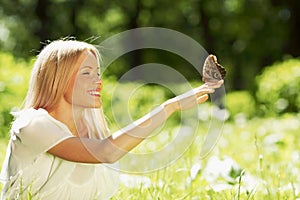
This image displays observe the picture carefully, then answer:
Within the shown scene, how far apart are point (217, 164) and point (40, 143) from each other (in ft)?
3.85

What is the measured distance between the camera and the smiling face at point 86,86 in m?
2.81

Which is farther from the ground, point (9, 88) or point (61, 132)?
point (9, 88)

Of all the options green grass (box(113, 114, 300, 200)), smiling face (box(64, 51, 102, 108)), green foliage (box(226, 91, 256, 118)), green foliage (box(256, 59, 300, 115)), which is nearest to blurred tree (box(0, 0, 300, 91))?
green foliage (box(226, 91, 256, 118))

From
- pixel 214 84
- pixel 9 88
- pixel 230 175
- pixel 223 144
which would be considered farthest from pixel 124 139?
pixel 9 88

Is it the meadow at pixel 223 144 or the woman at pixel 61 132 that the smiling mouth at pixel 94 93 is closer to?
the woman at pixel 61 132

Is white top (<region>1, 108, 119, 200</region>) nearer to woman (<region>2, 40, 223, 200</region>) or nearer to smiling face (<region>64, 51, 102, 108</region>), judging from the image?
woman (<region>2, 40, 223, 200</region>)

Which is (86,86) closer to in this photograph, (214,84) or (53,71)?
(53,71)

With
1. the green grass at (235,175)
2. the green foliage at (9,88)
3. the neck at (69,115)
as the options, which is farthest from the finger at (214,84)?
the green foliage at (9,88)

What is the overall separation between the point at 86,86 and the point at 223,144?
3462mm

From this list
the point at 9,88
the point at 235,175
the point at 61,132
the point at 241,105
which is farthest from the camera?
the point at 241,105

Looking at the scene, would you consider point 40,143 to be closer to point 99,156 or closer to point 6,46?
point 99,156

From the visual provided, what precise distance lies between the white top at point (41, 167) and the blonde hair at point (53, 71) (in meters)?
0.08

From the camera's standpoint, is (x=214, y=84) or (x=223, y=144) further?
(x=223, y=144)

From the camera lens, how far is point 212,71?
2.79 metres
